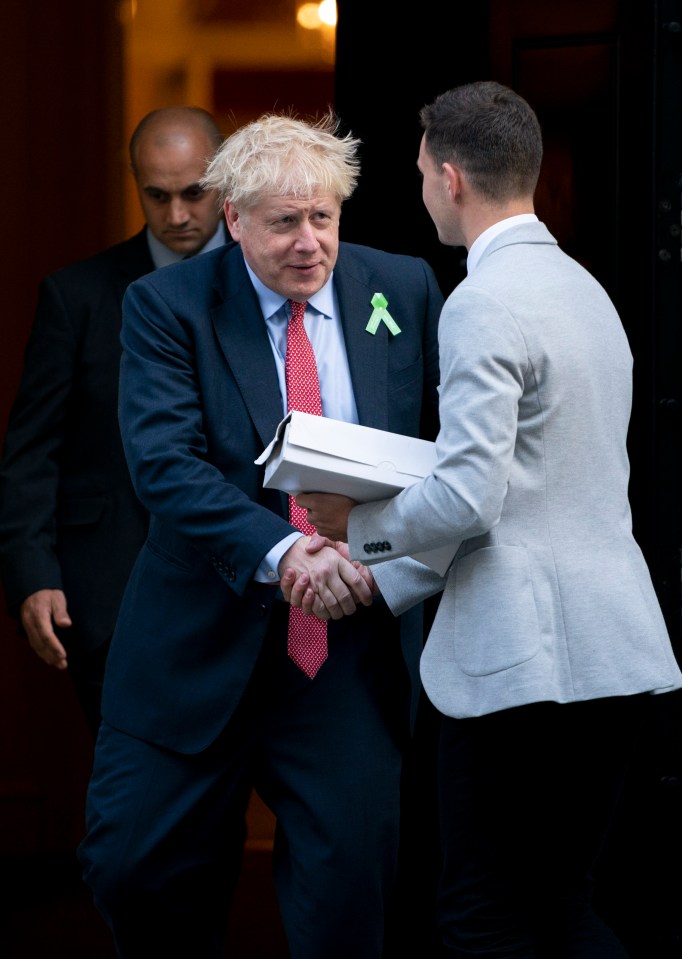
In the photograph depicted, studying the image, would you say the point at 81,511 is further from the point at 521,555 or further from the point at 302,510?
the point at 521,555

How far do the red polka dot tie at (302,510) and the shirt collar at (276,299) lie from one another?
0.06 meters

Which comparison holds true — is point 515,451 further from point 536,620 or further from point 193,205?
point 193,205

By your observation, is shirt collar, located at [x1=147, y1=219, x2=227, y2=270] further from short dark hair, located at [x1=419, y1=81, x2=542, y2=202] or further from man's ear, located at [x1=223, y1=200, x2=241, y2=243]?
short dark hair, located at [x1=419, y1=81, x2=542, y2=202]

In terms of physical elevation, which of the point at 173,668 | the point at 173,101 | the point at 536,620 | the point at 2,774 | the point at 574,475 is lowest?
the point at 2,774

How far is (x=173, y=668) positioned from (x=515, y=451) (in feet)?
2.89

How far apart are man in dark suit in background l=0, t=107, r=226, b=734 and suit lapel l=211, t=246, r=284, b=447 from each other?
1.00 metres

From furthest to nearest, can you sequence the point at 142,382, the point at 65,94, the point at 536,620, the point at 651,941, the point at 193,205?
1. the point at 65,94
2. the point at 193,205
3. the point at 651,941
4. the point at 142,382
5. the point at 536,620

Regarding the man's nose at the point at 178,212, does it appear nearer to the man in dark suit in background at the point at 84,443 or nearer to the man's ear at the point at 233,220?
the man in dark suit in background at the point at 84,443

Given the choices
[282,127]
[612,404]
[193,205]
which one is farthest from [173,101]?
[612,404]

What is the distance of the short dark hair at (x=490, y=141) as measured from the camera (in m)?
2.41

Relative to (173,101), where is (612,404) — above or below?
below

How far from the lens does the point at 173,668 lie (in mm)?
2863

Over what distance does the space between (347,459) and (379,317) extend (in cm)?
55

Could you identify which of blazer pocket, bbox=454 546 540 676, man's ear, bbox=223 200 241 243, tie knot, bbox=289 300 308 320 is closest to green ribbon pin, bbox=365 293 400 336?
tie knot, bbox=289 300 308 320
